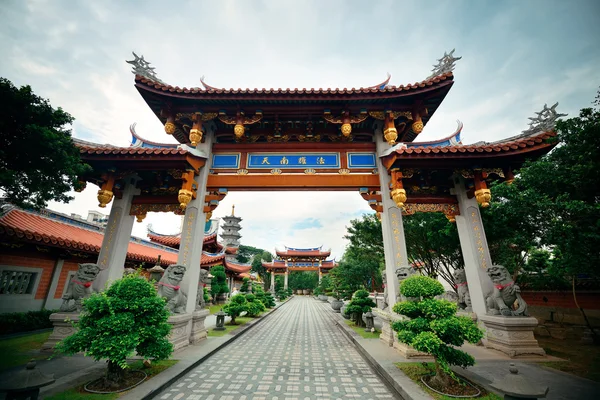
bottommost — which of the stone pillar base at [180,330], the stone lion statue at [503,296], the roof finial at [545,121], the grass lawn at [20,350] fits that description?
the grass lawn at [20,350]

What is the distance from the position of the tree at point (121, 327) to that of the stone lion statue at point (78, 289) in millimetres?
3162

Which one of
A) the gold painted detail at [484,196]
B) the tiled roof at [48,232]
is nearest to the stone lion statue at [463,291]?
the gold painted detail at [484,196]

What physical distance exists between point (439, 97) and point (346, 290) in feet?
58.9

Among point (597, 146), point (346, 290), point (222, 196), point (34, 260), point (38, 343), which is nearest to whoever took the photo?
point (597, 146)

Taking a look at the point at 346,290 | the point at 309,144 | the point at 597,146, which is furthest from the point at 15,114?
the point at 346,290

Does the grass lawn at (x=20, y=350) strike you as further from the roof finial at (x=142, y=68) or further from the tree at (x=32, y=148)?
the roof finial at (x=142, y=68)

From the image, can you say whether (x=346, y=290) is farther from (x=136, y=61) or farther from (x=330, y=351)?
(x=136, y=61)

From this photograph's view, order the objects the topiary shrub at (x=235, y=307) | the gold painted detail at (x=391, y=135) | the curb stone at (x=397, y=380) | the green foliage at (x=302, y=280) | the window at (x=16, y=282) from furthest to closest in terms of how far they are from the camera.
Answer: the green foliage at (x=302, y=280)
the topiary shrub at (x=235, y=307)
the window at (x=16, y=282)
the gold painted detail at (x=391, y=135)
the curb stone at (x=397, y=380)

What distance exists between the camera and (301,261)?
4438 cm

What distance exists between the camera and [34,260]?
8.95 metres

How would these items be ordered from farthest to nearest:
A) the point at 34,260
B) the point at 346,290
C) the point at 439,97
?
the point at 346,290, the point at 34,260, the point at 439,97

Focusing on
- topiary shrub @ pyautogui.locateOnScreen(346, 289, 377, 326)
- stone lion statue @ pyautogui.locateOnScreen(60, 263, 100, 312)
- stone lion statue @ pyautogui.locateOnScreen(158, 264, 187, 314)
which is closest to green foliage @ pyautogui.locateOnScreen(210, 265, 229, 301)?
topiary shrub @ pyautogui.locateOnScreen(346, 289, 377, 326)

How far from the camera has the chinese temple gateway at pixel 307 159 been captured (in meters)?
6.68

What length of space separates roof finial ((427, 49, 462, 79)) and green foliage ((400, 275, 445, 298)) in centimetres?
574
